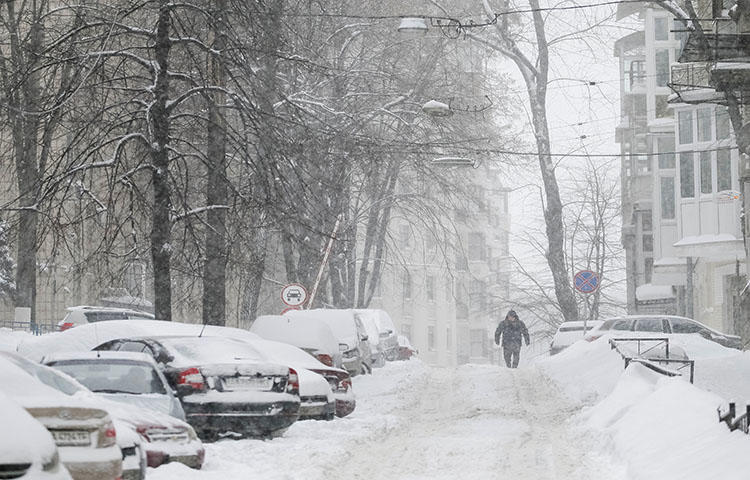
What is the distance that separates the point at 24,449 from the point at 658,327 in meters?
32.0

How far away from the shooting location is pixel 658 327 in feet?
122

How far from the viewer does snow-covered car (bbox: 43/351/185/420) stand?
14445 millimetres

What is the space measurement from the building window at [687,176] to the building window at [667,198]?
870 cm

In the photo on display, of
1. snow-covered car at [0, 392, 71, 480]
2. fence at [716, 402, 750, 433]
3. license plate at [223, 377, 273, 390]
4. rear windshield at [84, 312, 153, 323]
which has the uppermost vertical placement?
rear windshield at [84, 312, 153, 323]

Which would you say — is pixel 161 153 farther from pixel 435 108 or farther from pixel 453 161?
pixel 453 161

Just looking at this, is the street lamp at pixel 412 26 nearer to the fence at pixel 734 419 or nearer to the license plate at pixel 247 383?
the license plate at pixel 247 383

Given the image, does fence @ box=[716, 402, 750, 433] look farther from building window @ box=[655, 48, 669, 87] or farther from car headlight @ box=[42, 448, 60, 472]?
building window @ box=[655, 48, 669, 87]

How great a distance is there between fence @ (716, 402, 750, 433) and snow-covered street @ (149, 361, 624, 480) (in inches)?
62.6

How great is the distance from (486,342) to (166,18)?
9021 cm

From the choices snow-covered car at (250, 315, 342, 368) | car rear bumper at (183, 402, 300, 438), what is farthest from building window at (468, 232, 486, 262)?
car rear bumper at (183, 402, 300, 438)

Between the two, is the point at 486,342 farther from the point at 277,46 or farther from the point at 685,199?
the point at 277,46

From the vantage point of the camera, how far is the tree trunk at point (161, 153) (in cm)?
2370

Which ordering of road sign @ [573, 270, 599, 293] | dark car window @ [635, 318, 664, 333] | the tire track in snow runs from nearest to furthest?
the tire track in snow → road sign @ [573, 270, 599, 293] → dark car window @ [635, 318, 664, 333]

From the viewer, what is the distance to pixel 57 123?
23297mm
